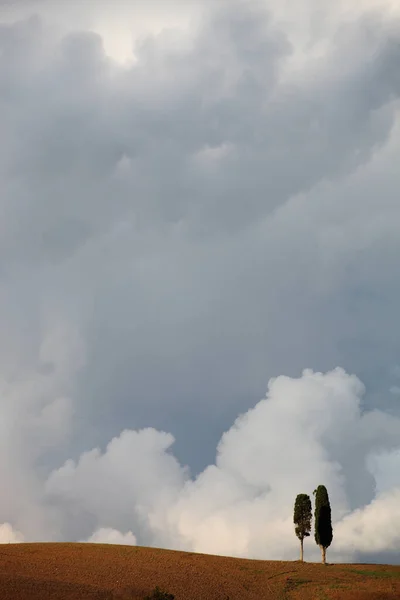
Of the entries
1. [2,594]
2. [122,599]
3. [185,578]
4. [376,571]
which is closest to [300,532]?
[376,571]

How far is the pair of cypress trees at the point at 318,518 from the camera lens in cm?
8669

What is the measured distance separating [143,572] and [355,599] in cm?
2516

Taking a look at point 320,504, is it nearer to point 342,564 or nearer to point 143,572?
point 342,564

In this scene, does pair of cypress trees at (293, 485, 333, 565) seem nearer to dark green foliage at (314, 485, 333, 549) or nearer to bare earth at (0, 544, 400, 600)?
dark green foliage at (314, 485, 333, 549)

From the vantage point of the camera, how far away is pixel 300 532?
89938 mm

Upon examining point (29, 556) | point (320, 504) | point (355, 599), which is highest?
point (320, 504)

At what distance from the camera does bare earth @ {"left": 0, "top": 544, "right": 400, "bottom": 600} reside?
215ft

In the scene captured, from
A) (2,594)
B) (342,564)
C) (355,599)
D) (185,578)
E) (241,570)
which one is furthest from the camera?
(342,564)

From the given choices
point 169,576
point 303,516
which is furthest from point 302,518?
point 169,576

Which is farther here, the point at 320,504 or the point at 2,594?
the point at 320,504

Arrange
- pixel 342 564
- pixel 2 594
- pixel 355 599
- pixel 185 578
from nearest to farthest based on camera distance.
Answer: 1. pixel 2 594
2. pixel 355 599
3. pixel 185 578
4. pixel 342 564

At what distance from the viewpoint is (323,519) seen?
87875 mm

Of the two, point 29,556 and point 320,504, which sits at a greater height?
point 320,504

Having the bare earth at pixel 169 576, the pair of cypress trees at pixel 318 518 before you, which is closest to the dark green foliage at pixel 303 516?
the pair of cypress trees at pixel 318 518
